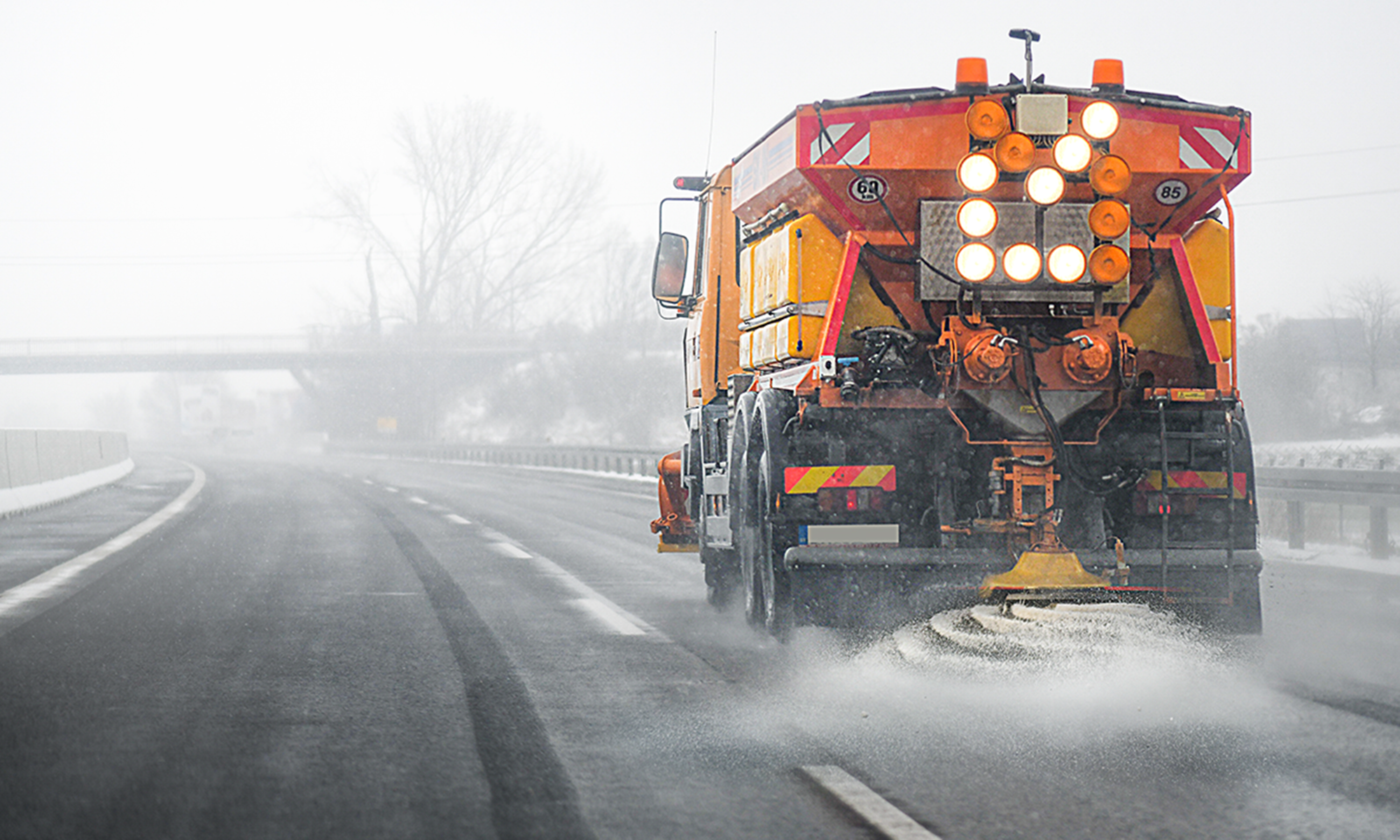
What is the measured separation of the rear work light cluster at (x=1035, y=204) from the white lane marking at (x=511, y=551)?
285 inches

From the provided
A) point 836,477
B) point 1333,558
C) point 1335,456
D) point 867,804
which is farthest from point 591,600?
point 1335,456

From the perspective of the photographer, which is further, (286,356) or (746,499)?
(286,356)

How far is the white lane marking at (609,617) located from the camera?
8070 millimetres

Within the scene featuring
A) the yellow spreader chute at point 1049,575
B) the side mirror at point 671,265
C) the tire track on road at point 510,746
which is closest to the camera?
the tire track on road at point 510,746

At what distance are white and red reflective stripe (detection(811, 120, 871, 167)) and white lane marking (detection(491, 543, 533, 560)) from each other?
7006 mm

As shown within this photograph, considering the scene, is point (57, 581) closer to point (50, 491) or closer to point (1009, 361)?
point (1009, 361)

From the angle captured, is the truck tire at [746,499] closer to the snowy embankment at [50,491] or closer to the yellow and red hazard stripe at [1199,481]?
the yellow and red hazard stripe at [1199,481]

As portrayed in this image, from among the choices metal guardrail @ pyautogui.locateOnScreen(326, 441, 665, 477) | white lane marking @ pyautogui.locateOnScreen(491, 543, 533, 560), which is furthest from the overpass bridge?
white lane marking @ pyautogui.locateOnScreen(491, 543, 533, 560)

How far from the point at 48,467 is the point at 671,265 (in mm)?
17617

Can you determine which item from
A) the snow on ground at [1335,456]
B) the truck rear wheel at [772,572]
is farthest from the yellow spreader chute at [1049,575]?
the snow on ground at [1335,456]

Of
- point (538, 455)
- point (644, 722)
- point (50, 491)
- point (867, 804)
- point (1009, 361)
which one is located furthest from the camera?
point (538, 455)

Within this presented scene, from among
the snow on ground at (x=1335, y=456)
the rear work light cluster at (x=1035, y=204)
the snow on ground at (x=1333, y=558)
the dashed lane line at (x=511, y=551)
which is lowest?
the dashed lane line at (x=511, y=551)

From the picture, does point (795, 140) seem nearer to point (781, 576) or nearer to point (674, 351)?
point (781, 576)

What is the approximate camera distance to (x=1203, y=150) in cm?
652
